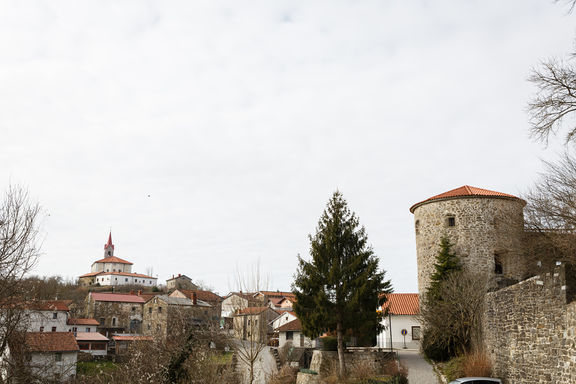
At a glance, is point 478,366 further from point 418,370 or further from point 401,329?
point 401,329

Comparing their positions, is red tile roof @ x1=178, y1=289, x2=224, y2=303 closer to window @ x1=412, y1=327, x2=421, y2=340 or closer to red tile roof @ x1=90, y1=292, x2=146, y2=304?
red tile roof @ x1=90, y1=292, x2=146, y2=304

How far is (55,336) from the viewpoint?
1511 inches

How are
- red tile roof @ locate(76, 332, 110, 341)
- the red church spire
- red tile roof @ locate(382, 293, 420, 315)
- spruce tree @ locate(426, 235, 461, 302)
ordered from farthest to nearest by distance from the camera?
the red church spire < red tile roof @ locate(76, 332, 110, 341) < red tile roof @ locate(382, 293, 420, 315) < spruce tree @ locate(426, 235, 461, 302)

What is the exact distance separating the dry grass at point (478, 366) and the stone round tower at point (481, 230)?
8.60 metres

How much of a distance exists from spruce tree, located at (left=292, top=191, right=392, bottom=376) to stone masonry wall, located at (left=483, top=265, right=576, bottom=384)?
7406mm

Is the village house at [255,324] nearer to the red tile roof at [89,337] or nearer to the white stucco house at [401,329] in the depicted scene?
the white stucco house at [401,329]

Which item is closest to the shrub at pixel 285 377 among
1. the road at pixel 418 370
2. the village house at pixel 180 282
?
the road at pixel 418 370

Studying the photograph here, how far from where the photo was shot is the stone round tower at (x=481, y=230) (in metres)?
26.9

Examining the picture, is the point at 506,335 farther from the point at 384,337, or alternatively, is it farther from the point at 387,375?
the point at 384,337

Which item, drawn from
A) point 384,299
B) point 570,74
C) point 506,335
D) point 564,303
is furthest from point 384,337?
point 570,74

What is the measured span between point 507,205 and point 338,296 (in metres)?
11.3

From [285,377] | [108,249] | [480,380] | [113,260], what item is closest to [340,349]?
[285,377]

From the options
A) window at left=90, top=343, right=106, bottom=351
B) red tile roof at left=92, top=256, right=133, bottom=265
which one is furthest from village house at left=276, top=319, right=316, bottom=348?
red tile roof at left=92, top=256, right=133, bottom=265

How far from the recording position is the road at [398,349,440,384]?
21.1m
